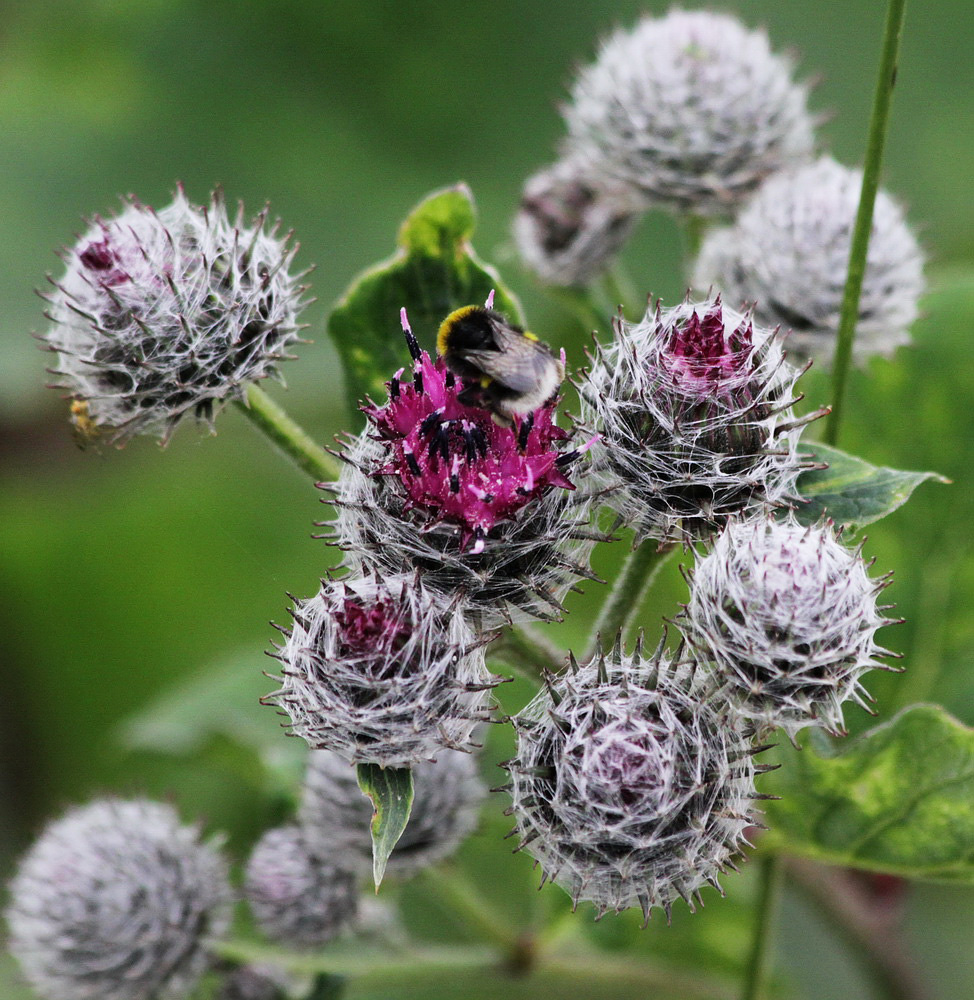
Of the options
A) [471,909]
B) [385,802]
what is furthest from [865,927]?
[385,802]

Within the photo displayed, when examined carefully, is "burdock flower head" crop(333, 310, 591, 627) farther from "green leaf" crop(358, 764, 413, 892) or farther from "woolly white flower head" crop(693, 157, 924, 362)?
"woolly white flower head" crop(693, 157, 924, 362)

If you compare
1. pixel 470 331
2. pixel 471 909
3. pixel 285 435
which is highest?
pixel 470 331

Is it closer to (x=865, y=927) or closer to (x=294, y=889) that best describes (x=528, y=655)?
(x=294, y=889)

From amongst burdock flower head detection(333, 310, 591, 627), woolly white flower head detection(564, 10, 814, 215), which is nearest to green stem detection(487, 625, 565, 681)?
burdock flower head detection(333, 310, 591, 627)

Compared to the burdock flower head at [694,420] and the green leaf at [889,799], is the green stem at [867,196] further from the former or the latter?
the green leaf at [889,799]

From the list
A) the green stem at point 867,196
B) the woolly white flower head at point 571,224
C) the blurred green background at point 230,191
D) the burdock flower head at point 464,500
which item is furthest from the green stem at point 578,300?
the blurred green background at point 230,191

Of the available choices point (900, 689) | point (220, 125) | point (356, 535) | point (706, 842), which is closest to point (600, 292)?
point (900, 689)

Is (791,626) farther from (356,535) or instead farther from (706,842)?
(356,535)
